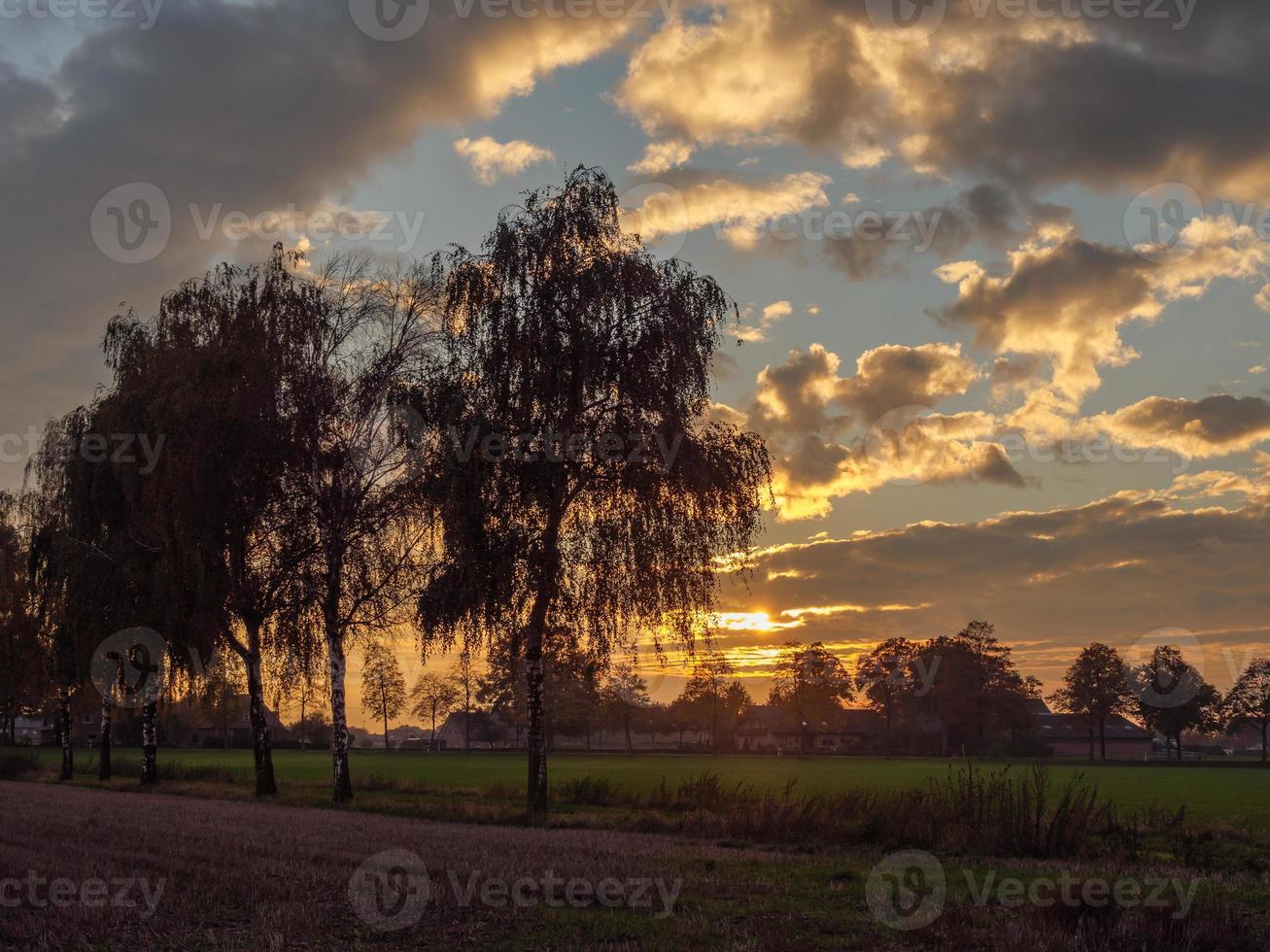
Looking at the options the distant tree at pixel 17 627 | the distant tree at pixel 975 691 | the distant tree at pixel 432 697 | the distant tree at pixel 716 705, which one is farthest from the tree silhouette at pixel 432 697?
the distant tree at pixel 17 627

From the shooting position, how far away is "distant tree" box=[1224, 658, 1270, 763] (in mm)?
133125

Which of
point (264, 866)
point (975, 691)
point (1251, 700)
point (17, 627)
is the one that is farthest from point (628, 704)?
point (264, 866)

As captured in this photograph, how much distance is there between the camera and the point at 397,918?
35.8 feet

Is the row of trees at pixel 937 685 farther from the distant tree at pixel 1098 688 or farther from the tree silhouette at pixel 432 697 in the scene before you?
the tree silhouette at pixel 432 697

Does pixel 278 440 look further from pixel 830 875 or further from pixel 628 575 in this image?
pixel 830 875

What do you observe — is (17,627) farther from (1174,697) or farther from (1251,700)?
(1251,700)

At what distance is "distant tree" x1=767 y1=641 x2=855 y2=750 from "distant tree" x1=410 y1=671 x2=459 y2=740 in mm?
58919

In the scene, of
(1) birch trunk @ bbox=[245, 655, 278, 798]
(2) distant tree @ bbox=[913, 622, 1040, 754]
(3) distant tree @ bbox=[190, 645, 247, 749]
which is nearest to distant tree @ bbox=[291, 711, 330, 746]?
(2) distant tree @ bbox=[913, 622, 1040, 754]

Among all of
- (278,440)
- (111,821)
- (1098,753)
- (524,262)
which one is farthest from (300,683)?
(1098,753)

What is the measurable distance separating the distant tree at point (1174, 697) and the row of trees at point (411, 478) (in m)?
118

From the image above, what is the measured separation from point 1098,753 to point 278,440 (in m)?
141

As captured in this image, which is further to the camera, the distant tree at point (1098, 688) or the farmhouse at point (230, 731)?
the farmhouse at point (230, 731)

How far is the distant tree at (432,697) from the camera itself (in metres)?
173

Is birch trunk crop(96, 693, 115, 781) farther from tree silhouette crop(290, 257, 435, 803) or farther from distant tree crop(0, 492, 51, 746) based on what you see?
tree silhouette crop(290, 257, 435, 803)
